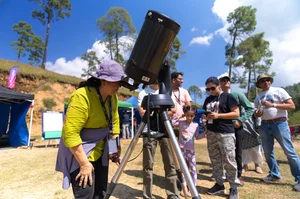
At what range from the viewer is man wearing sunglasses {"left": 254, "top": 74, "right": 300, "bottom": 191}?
3.10 metres

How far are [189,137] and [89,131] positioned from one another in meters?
1.85

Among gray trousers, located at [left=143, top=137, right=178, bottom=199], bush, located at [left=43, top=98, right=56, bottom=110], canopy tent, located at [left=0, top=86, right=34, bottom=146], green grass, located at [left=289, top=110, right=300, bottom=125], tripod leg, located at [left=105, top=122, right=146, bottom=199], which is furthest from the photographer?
green grass, located at [left=289, top=110, right=300, bottom=125]

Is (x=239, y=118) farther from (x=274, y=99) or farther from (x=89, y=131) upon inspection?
(x=89, y=131)

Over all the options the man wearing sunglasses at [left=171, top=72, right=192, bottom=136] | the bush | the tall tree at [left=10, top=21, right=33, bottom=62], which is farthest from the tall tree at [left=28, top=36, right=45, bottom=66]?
the man wearing sunglasses at [left=171, top=72, right=192, bottom=136]

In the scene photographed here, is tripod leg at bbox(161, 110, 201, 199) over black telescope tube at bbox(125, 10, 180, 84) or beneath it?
beneath

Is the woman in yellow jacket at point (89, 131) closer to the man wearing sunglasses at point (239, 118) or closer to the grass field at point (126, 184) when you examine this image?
the grass field at point (126, 184)

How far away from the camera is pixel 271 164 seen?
342 cm

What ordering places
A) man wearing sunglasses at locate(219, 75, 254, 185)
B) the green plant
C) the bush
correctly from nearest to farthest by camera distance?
1. man wearing sunglasses at locate(219, 75, 254, 185)
2. the bush
3. the green plant

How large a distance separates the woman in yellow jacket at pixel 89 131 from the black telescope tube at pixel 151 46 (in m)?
0.14

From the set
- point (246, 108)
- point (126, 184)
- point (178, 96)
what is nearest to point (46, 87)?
point (126, 184)

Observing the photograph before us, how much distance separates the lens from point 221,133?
269 cm

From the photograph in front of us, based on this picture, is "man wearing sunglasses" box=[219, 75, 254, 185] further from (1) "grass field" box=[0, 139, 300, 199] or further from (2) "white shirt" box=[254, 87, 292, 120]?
(1) "grass field" box=[0, 139, 300, 199]

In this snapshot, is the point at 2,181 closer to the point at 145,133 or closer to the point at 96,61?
the point at 145,133

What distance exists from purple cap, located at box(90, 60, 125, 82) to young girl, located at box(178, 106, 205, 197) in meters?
1.67
